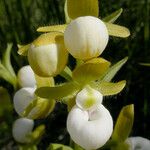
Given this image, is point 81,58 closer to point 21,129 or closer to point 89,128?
point 89,128

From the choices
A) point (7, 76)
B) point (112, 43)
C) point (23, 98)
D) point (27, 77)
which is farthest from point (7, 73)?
point (112, 43)

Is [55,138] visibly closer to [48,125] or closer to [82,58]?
[48,125]

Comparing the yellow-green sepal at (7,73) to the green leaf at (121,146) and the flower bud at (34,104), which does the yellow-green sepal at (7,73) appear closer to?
the flower bud at (34,104)

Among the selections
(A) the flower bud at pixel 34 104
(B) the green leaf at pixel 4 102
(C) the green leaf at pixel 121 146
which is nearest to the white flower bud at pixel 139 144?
(C) the green leaf at pixel 121 146

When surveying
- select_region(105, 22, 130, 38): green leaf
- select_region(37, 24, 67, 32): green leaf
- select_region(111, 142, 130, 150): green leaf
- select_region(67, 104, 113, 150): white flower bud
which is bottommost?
select_region(111, 142, 130, 150): green leaf

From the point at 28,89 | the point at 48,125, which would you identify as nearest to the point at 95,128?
the point at 28,89

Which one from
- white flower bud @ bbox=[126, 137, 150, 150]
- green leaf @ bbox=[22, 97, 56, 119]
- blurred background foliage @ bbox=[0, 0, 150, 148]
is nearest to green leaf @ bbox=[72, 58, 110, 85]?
green leaf @ bbox=[22, 97, 56, 119]

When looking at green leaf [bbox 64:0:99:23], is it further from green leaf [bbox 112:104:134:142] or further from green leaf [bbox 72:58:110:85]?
green leaf [bbox 112:104:134:142]
